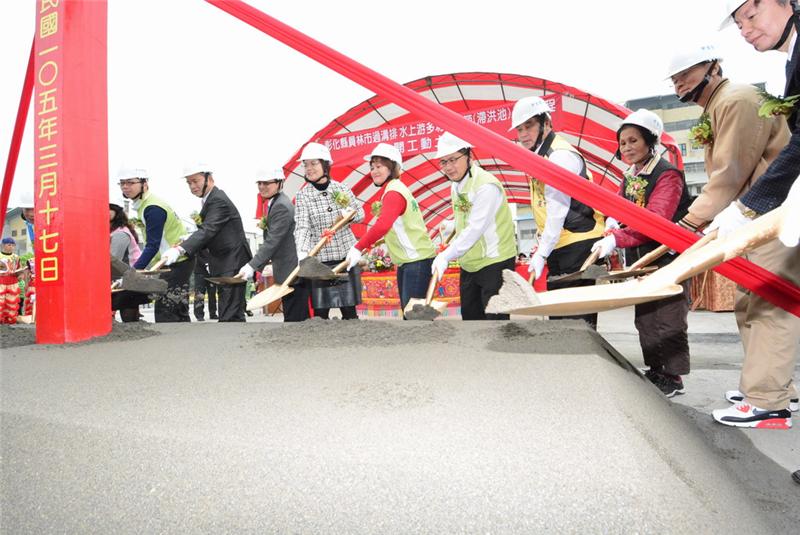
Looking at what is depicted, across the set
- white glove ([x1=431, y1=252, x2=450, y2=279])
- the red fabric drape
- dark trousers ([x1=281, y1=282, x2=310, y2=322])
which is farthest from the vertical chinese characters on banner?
white glove ([x1=431, y1=252, x2=450, y2=279])

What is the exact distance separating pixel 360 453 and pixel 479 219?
2034 millimetres

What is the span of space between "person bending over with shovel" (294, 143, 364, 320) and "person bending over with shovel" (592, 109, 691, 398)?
5.34ft

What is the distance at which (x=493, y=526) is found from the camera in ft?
2.11

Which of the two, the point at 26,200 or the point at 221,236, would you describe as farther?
the point at 26,200

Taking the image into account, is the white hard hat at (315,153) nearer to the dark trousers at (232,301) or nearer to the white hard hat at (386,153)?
the white hard hat at (386,153)

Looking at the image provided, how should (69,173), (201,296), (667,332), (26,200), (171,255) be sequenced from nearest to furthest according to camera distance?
(69,173) < (667,332) < (171,255) < (26,200) < (201,296)

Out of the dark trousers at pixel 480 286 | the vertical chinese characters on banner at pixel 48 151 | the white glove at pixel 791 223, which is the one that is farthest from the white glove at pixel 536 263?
the vertical chinese characters on banner at pixel 48 151

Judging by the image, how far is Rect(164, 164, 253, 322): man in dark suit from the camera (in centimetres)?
325

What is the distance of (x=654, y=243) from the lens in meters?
2.51

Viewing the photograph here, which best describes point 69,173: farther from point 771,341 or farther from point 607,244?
point 771,341

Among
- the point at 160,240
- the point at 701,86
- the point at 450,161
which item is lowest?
the point at 160,240

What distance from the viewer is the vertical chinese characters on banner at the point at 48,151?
1.89 m

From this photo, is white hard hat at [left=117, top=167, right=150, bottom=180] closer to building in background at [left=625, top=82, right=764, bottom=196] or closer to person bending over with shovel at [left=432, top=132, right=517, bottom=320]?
person bending over with shovel at [left=432, top=132, right=517, bottom=320]

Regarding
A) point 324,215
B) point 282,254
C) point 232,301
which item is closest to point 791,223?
point 324,215
